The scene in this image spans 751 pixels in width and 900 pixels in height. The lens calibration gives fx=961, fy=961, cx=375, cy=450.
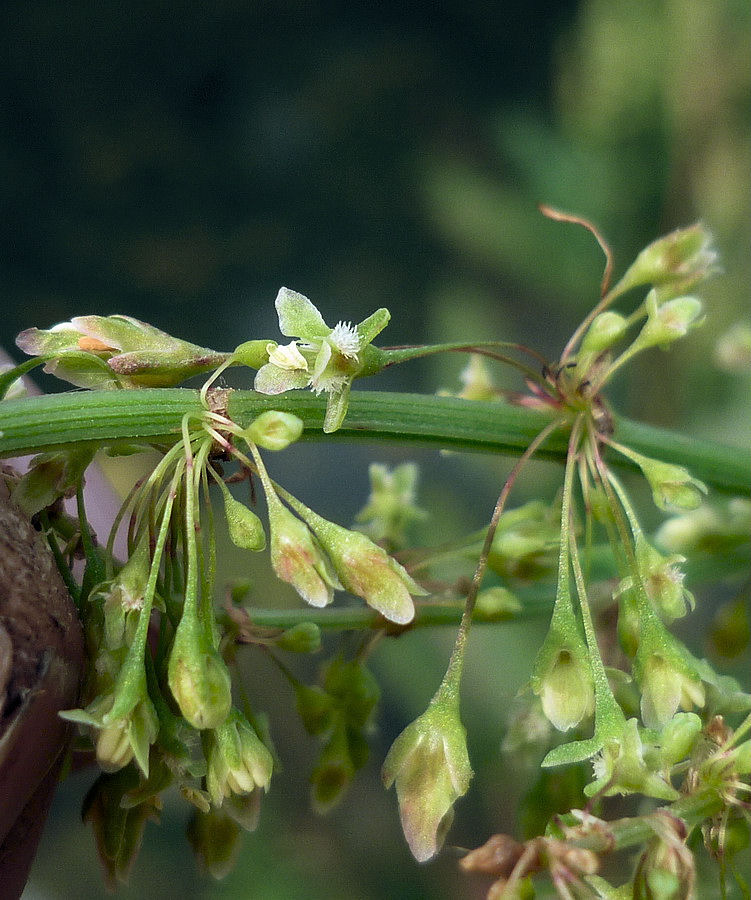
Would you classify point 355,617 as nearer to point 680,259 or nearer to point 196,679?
point 196,679

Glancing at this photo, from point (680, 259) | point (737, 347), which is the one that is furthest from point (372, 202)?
point (680, 259)

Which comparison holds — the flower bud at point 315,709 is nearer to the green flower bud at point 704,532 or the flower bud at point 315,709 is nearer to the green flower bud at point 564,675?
the green flower bud at point 564,675

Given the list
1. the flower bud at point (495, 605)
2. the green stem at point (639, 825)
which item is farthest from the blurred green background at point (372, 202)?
the green stem at point (639, 825)

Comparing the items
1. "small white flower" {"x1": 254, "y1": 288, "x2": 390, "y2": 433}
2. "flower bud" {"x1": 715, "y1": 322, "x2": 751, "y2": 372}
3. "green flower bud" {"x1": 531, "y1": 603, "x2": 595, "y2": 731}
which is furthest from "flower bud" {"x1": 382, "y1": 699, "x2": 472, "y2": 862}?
"flower bud" {"x1": 715, "y1": 322, "x2": 751, "y2": 372}

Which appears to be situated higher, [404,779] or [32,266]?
[404,779]

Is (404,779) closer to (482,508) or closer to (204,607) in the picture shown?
(204,607)

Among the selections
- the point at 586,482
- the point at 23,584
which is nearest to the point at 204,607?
the point at 23,584

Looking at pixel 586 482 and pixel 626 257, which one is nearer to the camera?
pixel 586 482
